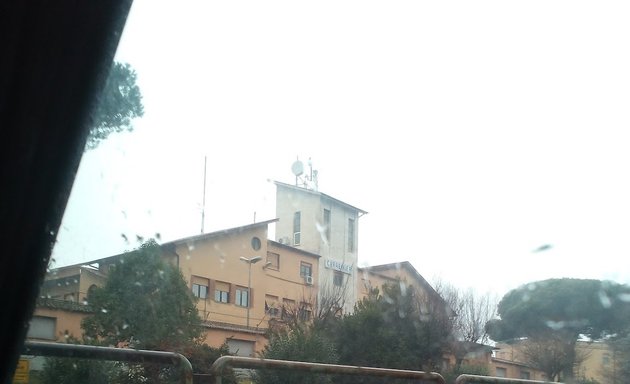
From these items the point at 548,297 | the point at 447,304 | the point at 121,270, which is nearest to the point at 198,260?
the point at 121,270

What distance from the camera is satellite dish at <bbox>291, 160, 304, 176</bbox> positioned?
12.8 m

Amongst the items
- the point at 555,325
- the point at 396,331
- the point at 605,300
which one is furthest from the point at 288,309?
the point at 605,300

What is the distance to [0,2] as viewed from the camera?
100 inches

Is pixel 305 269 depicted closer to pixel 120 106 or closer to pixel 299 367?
pixel 299 367

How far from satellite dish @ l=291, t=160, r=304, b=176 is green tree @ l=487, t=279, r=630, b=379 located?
6666 millimetres

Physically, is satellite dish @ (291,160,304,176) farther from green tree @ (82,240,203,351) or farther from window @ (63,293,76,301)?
window @ (63,293,76,301)

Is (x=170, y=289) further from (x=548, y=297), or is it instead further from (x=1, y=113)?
(x=548, y=297)

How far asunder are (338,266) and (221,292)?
5837mm

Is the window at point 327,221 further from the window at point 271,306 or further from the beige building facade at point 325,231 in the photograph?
the window at point 271,306

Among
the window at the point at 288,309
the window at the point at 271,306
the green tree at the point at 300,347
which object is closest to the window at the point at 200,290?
the green tree at the point at 300,347

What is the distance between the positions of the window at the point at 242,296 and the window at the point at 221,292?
592 millimetres

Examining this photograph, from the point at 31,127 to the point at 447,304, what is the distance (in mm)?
16014

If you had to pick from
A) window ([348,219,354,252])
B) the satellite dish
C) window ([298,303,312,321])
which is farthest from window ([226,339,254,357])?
window ([348,219,354,252])

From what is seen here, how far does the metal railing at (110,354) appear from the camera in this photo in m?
4.77
